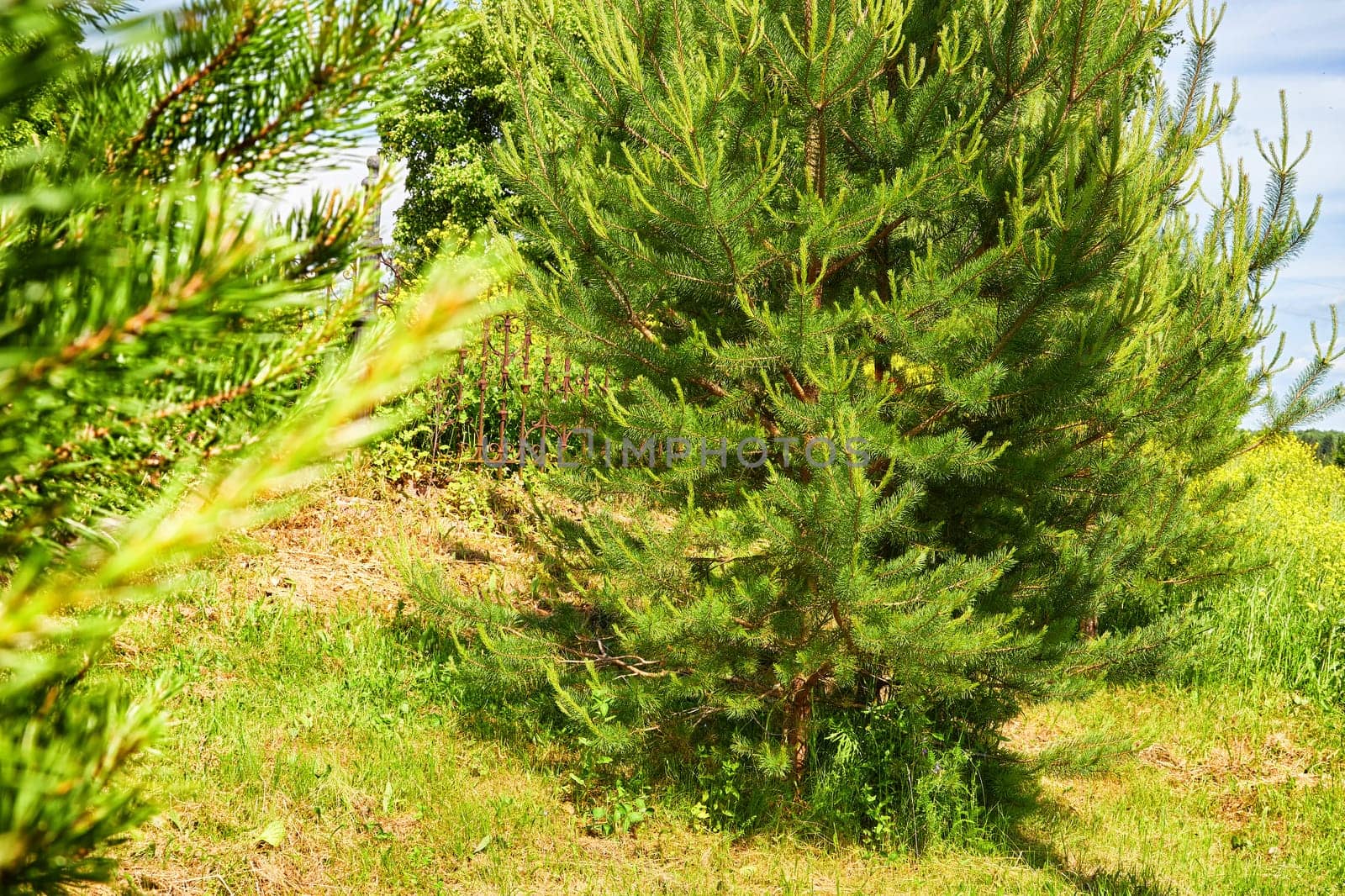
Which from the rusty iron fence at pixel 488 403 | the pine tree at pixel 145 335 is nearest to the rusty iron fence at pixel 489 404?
the rusty iron fence at pixel 488 403

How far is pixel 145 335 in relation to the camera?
1.02 metres

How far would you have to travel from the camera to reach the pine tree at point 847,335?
3.62 metres

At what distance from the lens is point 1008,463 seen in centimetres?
413

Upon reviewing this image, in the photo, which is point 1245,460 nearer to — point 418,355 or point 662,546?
point 662,546

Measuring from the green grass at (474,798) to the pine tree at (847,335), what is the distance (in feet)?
1.71

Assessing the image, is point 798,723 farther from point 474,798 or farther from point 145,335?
point 145,335

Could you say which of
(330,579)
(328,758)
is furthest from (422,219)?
(328,758)

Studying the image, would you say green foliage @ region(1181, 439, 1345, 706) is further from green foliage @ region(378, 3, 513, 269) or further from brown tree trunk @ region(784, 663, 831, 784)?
green foliage @ region(378, 3, 513, 269)

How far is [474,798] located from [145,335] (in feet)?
11.4

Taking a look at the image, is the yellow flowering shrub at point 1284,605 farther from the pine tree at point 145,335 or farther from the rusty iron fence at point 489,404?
the pine tree at point 145,335

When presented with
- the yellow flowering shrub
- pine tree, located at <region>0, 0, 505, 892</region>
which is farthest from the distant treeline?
pine tree, located at <region>0, 0, 505, 892</region>

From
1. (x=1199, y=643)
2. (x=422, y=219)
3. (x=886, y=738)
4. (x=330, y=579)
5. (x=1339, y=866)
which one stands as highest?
(x=422, y=219)

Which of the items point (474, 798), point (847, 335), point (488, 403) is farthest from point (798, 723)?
point (488, 403)

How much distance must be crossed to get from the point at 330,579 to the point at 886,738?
3768mm
